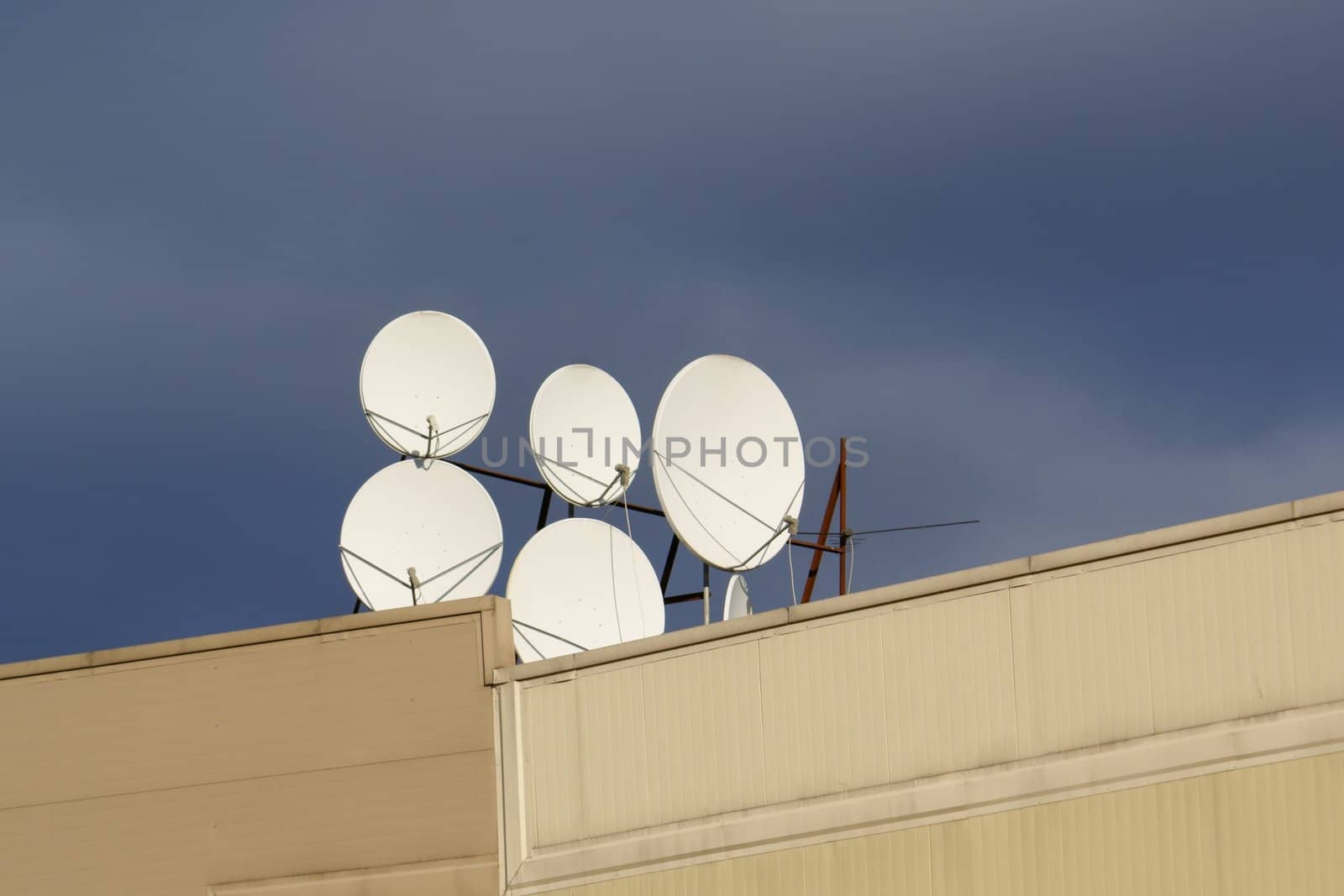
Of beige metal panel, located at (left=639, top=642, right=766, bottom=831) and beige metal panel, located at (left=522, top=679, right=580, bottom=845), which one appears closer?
beige metal panel, located at (left=639, top=642, right=766, bottom=831)

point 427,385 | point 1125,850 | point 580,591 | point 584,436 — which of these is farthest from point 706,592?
point 1125,850

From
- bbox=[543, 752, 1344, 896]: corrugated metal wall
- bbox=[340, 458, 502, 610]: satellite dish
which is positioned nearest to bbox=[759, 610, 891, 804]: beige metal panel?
bbox=[543, 752, 1344, 896]: corrugated metal wall

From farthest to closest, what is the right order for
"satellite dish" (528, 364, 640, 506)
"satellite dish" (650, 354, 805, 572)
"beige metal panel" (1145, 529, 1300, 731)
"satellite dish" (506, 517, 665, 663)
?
"satellite dish" (528, 364, 640, 506)
"satellite dish" (506, 517, 665, 663)
"satellite dish" (650, 354, 805, 572)
"beige metal panel" (1145, 529, 1300, 731)

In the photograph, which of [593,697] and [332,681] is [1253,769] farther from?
[332,681]

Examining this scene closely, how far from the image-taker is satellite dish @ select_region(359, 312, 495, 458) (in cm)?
2762

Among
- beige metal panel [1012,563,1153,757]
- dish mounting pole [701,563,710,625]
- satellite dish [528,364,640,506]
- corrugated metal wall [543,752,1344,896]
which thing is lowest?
corrugated metal wall [543,752,1344,896]

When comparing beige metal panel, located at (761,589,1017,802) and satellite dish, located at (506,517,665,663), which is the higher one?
satellite dish, located at (506,517,665,663)

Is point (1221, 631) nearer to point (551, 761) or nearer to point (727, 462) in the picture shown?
point (551, 761)

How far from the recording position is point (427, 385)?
28.2m

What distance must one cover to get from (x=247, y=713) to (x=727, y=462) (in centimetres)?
671

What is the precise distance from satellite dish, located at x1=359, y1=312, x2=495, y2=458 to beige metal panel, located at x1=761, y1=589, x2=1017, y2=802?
9175mm

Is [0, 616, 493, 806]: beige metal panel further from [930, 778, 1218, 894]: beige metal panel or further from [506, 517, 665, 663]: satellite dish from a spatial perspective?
[930, 778, 1218, 894]: beige metal panel

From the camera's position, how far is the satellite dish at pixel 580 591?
81.6ft

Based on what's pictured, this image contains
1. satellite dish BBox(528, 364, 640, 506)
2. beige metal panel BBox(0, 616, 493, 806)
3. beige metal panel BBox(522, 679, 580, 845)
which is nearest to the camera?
beige metal panel BBox(522, 679, 580, 845)
